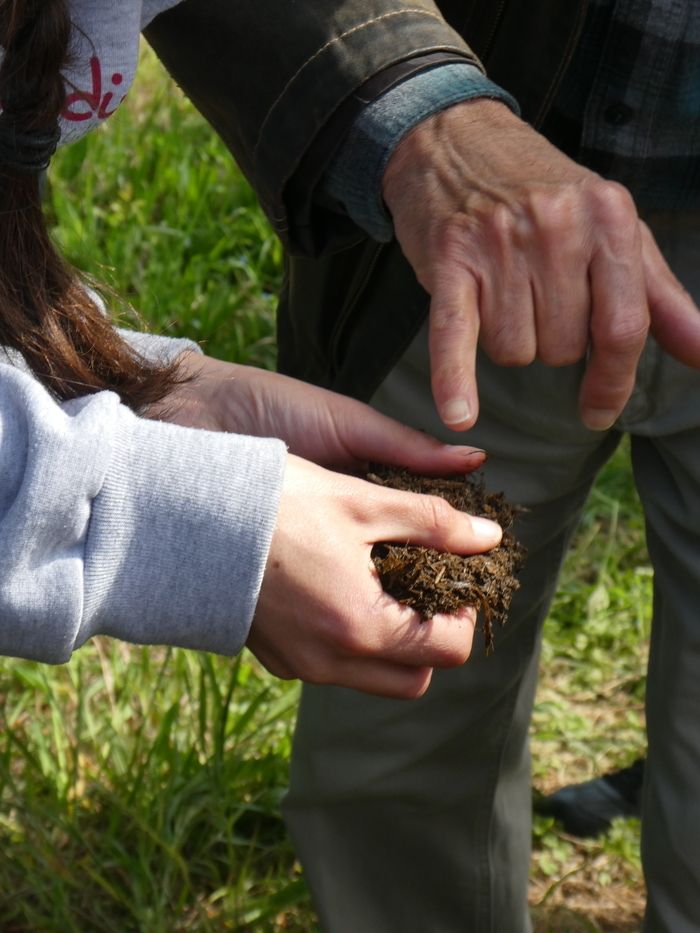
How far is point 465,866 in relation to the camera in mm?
2357

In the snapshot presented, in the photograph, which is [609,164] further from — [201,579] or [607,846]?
[607,846]

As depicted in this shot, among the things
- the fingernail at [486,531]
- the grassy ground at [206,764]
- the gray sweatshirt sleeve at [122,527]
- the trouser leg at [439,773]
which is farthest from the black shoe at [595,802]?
the gray sweatshirt sleeve at [122,527]

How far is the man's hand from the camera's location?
1396 mm

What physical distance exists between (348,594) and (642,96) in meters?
0.85

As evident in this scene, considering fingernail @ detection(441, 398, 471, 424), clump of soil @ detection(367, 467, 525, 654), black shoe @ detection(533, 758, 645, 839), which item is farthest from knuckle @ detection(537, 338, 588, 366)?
black shoe @ detection(533, 758, 645, 839)

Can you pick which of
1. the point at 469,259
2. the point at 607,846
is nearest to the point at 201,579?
the point at 469,259

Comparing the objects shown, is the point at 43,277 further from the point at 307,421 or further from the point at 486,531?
the point at 486,531

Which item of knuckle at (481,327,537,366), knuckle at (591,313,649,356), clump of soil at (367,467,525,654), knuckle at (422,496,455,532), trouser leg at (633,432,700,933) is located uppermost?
knuckle at (591,313,649,356)

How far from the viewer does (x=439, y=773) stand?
2.29m

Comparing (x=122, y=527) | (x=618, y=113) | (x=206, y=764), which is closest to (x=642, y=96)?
(x=618, y=113)

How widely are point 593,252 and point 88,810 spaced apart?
173 cm

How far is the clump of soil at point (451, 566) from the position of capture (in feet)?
4.58

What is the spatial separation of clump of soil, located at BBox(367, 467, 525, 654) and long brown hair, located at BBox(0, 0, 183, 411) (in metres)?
0.37

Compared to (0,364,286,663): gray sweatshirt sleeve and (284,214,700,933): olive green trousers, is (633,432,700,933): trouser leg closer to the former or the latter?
(284,214,700,933): olive green trousers
